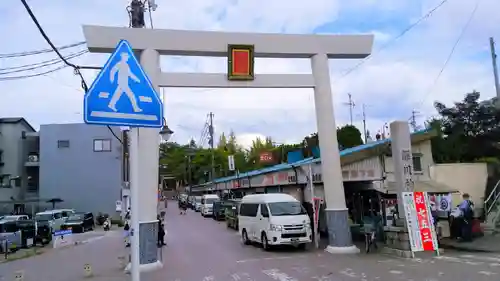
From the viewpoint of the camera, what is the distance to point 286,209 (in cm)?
1716

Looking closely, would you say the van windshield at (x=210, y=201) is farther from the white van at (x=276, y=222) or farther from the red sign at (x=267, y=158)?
the white van at (x=276, y=222)

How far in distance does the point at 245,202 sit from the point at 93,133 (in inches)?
1052

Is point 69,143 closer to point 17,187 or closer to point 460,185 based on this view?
point 17,187

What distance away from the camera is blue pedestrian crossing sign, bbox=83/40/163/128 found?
381 centimetres

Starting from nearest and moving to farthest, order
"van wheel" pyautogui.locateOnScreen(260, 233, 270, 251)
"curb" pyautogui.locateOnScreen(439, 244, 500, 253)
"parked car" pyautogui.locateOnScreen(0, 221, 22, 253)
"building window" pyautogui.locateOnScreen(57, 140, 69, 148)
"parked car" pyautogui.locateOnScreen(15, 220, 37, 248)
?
"curb" pyautogui.locateOnScreen(439, 244, 500, 253)
"van wheel" pyautogui.locateOnScreen(260, 233, 270, 251)
"parked car" pyautogui.locateOnScreen(0, 221, 22, 253)
"parked car" pyautogui.locateOnScreen(15, 220, 37, 248)
"building window" pyautogui.locateOnScreen(57, 140, 69, 148)

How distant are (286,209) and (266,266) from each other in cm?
463

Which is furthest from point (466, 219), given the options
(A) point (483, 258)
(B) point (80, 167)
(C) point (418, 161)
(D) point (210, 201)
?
(B) point (80, 167)

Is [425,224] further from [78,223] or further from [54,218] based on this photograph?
[54,218]

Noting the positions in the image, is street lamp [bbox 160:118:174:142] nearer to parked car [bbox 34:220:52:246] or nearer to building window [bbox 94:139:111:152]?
parked car [bbox 34:220:52:246]

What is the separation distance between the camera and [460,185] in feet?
73.9

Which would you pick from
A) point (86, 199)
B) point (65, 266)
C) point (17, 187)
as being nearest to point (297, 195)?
point (65, 266)

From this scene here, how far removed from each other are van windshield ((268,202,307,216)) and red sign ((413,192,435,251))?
455 cm

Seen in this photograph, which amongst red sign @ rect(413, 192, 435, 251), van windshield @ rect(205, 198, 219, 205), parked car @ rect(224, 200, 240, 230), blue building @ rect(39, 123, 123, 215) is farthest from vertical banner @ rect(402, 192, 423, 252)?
blue building @ rect(39, 123, 123, 215)

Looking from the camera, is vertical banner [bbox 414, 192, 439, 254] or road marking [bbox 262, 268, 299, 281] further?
vertical banner [bbox 414, 192, 439, 254]
